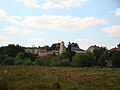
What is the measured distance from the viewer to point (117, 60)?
217ft

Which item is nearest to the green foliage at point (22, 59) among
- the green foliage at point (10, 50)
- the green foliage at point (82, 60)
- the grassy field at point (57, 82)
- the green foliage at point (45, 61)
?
the green foliage at point (45, 61)

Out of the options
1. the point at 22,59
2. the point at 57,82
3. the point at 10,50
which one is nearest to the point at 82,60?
the point at 22,59

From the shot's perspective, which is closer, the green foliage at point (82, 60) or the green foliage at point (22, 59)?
the green foliage at point (82, 60)

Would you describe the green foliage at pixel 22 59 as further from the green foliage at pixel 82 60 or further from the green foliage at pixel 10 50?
the green foliage at pixel 10 50

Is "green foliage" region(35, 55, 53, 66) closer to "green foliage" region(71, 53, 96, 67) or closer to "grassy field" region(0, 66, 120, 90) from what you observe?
"green foliage" region(71, 53, 96, 67)

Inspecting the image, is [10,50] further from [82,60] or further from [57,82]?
[57,82]

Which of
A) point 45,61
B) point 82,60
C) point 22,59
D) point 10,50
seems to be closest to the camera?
point 82,60

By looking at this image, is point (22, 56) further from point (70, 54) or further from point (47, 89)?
point (47, 89)

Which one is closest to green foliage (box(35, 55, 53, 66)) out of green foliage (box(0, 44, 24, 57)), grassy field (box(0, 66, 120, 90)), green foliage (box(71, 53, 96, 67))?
green foliage (box(71, 53, 96, 67))

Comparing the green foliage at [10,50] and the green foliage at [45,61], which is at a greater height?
the green foliage at [10,50]

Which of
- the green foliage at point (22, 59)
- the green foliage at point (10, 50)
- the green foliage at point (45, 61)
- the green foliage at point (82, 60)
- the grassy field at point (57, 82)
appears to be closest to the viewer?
the grassy field at point (57, 82)

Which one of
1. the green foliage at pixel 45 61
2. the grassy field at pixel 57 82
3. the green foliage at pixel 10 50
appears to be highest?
the green foliage at pixel 10 50

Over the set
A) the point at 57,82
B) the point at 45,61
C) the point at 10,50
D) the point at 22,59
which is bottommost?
the point at 57,82

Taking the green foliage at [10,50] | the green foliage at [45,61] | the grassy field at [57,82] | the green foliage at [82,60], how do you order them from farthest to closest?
1. the green foliage at [10,50]
2. the green foliage at [45,61]
3. the green foliage at [82,60]
4. the grassy field at [57,82]
